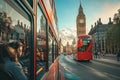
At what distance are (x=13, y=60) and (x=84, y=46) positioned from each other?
29638 mm

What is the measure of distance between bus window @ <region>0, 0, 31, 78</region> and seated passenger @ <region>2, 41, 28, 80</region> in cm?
5

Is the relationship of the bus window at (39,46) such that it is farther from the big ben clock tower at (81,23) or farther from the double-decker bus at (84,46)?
the big ben clock tower at (81,23)

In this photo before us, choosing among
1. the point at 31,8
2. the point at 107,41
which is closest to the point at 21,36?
the point at 31,8

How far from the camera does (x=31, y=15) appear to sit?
282 centimetres

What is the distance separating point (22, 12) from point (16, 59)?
0.47m

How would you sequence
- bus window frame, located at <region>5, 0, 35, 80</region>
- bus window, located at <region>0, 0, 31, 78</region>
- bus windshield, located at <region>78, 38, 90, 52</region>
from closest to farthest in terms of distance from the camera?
bus window, located at <region>0, 0, 31, 78</region> < bus window frame, located at <region>5, 0, 35, 80</region> < bus windshield, located at <region>78, 38, 90, 52</region>

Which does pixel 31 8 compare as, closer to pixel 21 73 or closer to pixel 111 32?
pixel 21 73

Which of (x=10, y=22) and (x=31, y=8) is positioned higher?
(x=31, y=8)

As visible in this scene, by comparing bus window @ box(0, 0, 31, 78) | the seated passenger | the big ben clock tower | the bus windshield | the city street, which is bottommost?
the city street

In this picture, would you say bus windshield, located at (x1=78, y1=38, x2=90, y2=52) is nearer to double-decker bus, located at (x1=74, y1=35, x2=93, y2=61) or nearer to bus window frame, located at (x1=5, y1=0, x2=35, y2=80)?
double-decker bus, located at (x1=74, y1=35, x2=93, y2=61)

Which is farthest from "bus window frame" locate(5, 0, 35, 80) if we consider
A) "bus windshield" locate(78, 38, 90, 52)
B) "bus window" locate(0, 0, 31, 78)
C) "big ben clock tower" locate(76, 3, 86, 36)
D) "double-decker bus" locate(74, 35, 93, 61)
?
"big ben clock tower" locate(76, 3, 86, 36)

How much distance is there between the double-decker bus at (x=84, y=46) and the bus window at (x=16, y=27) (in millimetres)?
27806

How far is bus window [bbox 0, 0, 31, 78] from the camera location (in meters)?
2.07

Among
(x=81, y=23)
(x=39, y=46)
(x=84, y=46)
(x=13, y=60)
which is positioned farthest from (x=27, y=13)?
(x=81, y=23)
